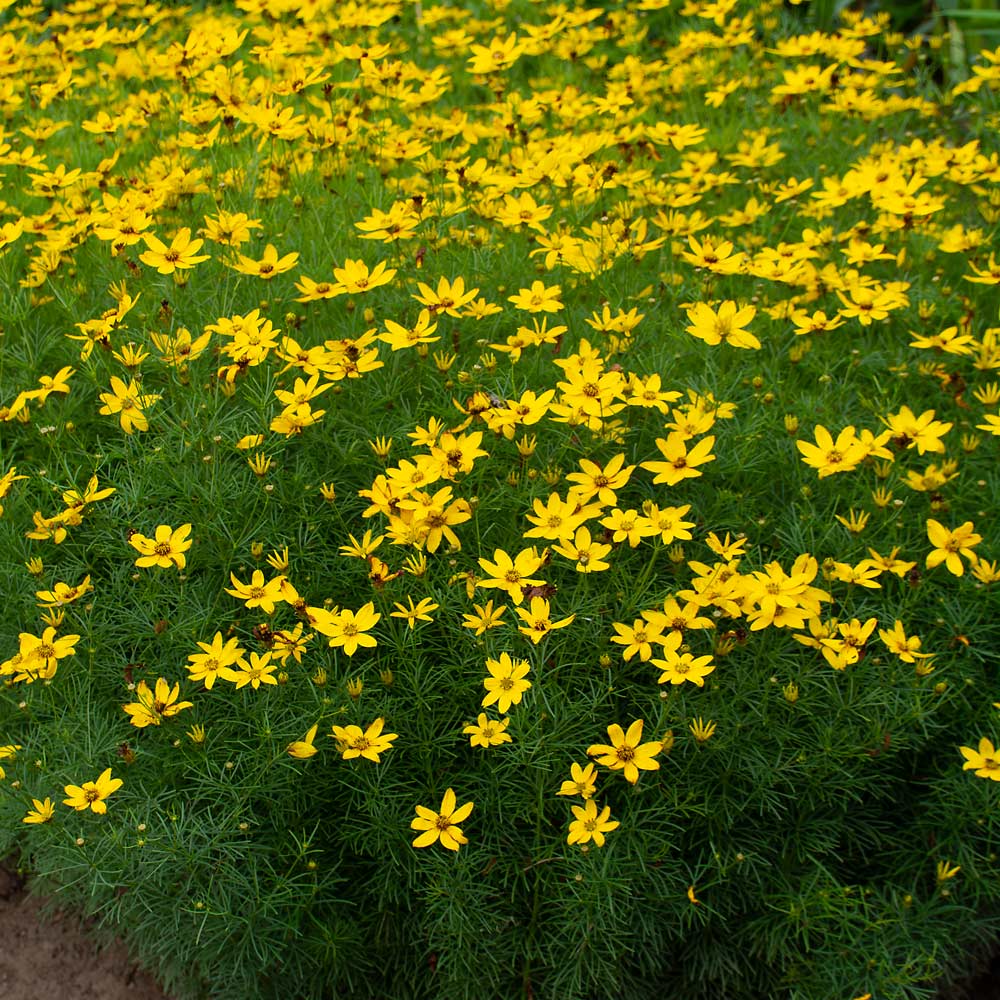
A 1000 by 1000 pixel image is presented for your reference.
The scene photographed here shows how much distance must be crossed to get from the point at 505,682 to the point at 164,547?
0.75 m

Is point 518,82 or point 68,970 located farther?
point 518,82

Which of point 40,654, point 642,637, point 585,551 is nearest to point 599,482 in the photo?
point 585,551

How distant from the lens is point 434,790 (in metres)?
2.40

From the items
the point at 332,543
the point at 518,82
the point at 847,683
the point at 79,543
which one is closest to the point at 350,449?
the point at 332,543

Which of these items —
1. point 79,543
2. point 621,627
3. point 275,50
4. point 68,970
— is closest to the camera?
point 621,627

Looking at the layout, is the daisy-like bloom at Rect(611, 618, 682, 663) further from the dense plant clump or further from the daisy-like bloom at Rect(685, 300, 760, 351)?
the daisy-like bloom at Rect(685, 300, 760, 351)

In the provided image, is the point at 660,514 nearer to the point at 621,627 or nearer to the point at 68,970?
the point at 621,627

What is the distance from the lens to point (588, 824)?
220cm

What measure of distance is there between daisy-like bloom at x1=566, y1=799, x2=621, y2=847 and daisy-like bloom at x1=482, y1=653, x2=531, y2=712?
0.79 feet

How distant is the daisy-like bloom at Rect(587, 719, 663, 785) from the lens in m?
2.15

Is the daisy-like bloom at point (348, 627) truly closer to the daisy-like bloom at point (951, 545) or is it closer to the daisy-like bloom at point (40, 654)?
the daisy-like bloom at point (40, 654)

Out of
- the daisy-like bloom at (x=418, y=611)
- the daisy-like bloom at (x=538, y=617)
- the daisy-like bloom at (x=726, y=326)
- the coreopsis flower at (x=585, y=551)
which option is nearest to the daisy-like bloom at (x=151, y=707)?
the daisy-like bloom at (x=418, y=611)

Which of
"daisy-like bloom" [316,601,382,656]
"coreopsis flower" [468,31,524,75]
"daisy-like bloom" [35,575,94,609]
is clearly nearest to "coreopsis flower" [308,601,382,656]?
"daisy-like bloom" [316,601,382,656]

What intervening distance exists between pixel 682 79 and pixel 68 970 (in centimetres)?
333
